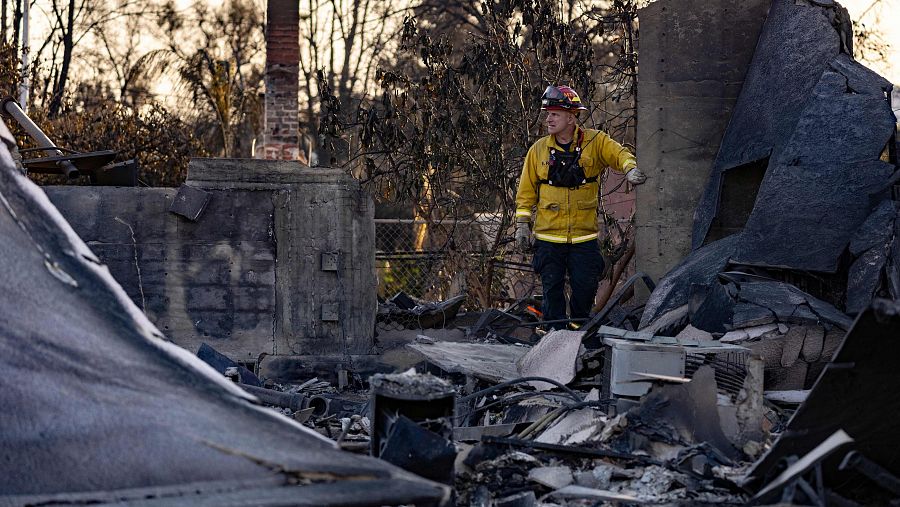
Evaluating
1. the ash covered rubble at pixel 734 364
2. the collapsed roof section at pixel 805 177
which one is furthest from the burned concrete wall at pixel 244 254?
the collapsed roof section at pixel 805 177

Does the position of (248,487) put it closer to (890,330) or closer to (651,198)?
(890,330)

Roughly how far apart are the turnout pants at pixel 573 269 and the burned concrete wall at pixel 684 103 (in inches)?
40.5

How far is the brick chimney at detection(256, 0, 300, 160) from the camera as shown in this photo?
14.6 meters

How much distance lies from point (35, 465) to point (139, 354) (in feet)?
1.38

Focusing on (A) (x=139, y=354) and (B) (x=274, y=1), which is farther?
(B) (x=274, y=1)

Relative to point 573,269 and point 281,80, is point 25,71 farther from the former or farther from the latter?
point 573,269

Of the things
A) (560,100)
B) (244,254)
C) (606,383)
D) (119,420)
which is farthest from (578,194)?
(119,420)

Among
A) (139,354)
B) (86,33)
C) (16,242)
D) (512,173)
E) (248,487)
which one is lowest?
(248,487)

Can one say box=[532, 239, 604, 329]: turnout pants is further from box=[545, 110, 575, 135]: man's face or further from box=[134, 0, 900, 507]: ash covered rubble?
box=[545, 110, 575, 135]: man's face

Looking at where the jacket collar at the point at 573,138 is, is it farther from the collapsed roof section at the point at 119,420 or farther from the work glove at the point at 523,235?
the collapsed roof section at the point at 119,420

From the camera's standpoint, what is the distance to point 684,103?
9180 millimetres

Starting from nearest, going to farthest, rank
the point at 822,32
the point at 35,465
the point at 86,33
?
the point at 35,465, the point at 822,32, the point at 86,33

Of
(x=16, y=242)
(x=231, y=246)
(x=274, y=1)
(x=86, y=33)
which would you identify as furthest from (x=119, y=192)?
(x=86, y=33)

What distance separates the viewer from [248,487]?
290cm
